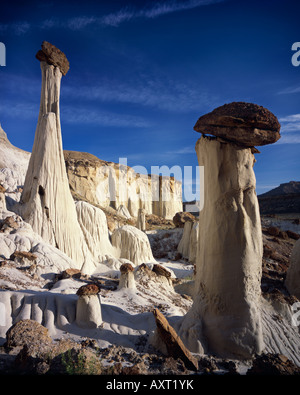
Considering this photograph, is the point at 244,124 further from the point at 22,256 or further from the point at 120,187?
the point at 120,187

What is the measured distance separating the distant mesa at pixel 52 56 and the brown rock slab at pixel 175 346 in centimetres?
1379

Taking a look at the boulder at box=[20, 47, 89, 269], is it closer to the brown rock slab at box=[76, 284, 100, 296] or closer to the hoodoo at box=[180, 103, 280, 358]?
the brown rock slab at box=[76, 284, 100, 296]

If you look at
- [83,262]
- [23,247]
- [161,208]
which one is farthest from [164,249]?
[161,208]

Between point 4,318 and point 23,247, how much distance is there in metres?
4.64

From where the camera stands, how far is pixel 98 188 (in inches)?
1650

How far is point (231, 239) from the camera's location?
5008 millimetres

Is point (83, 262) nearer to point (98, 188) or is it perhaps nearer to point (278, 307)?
point (278, 307)

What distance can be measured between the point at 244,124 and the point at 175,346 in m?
3.97

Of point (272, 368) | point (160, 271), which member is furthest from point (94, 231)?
point (272, 368)

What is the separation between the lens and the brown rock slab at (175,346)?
4.19m

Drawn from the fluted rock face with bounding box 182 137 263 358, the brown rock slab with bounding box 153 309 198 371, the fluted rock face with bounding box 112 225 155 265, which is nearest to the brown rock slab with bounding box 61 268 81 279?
the fluted rock face with bounding box 182 137 263 358

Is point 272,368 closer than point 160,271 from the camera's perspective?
Yes

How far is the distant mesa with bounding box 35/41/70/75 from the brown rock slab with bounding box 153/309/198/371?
13.8 metres

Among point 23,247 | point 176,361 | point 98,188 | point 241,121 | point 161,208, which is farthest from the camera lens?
point 161,208
